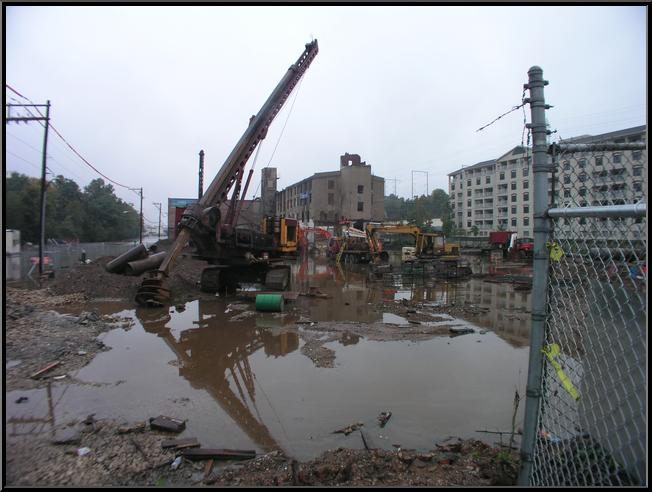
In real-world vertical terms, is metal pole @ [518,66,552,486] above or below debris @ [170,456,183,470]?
above

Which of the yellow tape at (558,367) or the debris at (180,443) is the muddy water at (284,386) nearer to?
the debris at (180,443)

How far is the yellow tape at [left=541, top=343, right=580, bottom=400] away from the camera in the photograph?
7.19 ft

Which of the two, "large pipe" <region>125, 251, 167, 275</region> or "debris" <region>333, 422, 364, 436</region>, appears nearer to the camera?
"debris" <region>333, 422, 364, 436</region>

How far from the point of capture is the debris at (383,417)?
447 cm

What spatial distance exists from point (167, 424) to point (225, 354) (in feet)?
9.90

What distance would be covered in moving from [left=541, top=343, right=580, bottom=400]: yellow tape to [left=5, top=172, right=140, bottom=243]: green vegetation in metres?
28.1

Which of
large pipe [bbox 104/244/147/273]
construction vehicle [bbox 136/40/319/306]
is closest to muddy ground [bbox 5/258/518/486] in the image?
construction vehicle [bbox 136/40/319/306]

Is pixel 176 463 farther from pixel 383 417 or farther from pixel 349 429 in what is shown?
pixel 383 417

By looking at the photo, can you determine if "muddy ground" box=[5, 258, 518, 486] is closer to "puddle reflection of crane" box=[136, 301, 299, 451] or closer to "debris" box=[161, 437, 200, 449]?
"debris" box=[161, 437, 200, 449]

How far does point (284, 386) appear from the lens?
18.6 feet

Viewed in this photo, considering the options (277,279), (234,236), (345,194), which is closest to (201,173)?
(234,236)

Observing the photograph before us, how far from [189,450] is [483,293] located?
46.0ft

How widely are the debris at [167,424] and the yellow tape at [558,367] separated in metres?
3.73

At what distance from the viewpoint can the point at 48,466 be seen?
11.2ft
